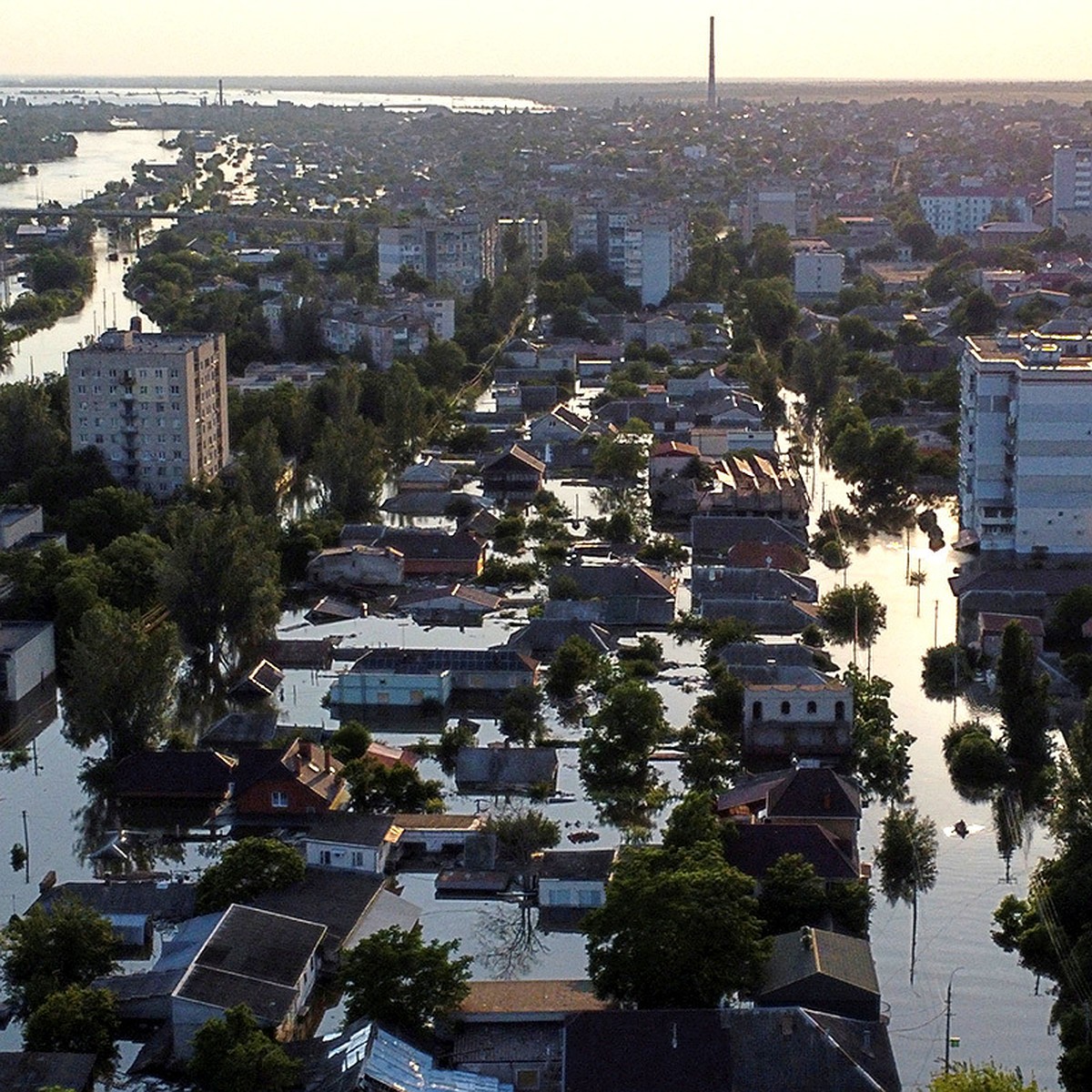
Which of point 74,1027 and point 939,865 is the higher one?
point 74,1027

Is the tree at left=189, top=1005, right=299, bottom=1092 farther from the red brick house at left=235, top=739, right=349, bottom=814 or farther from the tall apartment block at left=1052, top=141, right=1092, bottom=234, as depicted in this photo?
the tall apartment block at left=1052, top=141, right=1092, bottom=234

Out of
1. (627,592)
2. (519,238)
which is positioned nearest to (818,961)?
(627,592)

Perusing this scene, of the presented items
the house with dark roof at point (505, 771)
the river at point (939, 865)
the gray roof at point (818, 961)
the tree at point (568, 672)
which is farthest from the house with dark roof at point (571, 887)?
the tree at point (568, 672)

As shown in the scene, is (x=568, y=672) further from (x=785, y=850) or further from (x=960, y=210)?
(x=960, y=210)

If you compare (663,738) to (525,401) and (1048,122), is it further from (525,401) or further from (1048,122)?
(1048,122)

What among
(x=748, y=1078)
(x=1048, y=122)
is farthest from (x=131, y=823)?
(x=1048, y=122)
